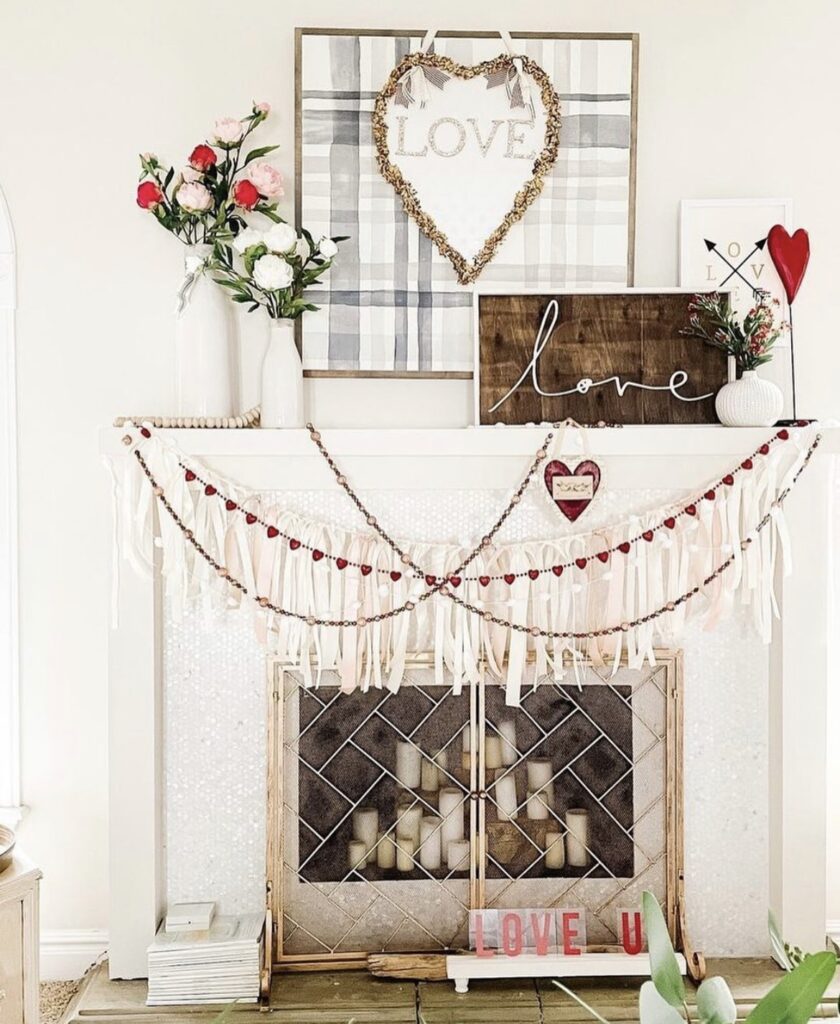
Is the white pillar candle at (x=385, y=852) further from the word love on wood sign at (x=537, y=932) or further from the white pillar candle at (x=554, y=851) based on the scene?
the white pillar candle at (x=554, y=851)

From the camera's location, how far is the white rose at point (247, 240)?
2.25 meters

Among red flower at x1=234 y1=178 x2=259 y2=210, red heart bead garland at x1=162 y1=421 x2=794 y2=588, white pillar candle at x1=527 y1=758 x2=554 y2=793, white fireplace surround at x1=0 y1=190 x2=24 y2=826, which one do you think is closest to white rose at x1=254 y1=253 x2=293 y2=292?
red flower at x1=234 y1=178 x2=259 y2=210

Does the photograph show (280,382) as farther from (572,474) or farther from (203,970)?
(203,970)

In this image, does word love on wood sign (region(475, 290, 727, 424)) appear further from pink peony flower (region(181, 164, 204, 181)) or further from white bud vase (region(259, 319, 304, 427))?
pink peony flower (region(181, 164, 204, 181))

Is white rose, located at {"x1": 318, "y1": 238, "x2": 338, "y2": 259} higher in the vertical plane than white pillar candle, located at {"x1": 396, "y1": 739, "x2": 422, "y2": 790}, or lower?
higher

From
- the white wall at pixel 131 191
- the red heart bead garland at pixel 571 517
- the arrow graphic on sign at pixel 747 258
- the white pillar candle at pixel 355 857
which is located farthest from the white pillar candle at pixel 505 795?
the arrow graphic on sign at pixel 747 258

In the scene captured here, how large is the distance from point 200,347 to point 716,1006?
1.87 m

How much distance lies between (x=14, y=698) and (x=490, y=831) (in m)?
1.18

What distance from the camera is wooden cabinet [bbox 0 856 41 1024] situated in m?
1.84

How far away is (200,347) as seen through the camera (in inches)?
90.8

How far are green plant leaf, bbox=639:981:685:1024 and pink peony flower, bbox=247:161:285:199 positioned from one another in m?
1.95

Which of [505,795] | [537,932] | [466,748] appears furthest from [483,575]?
[537,932]

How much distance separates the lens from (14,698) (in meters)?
2.48

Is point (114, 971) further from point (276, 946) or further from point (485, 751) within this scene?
point (485, 751)
